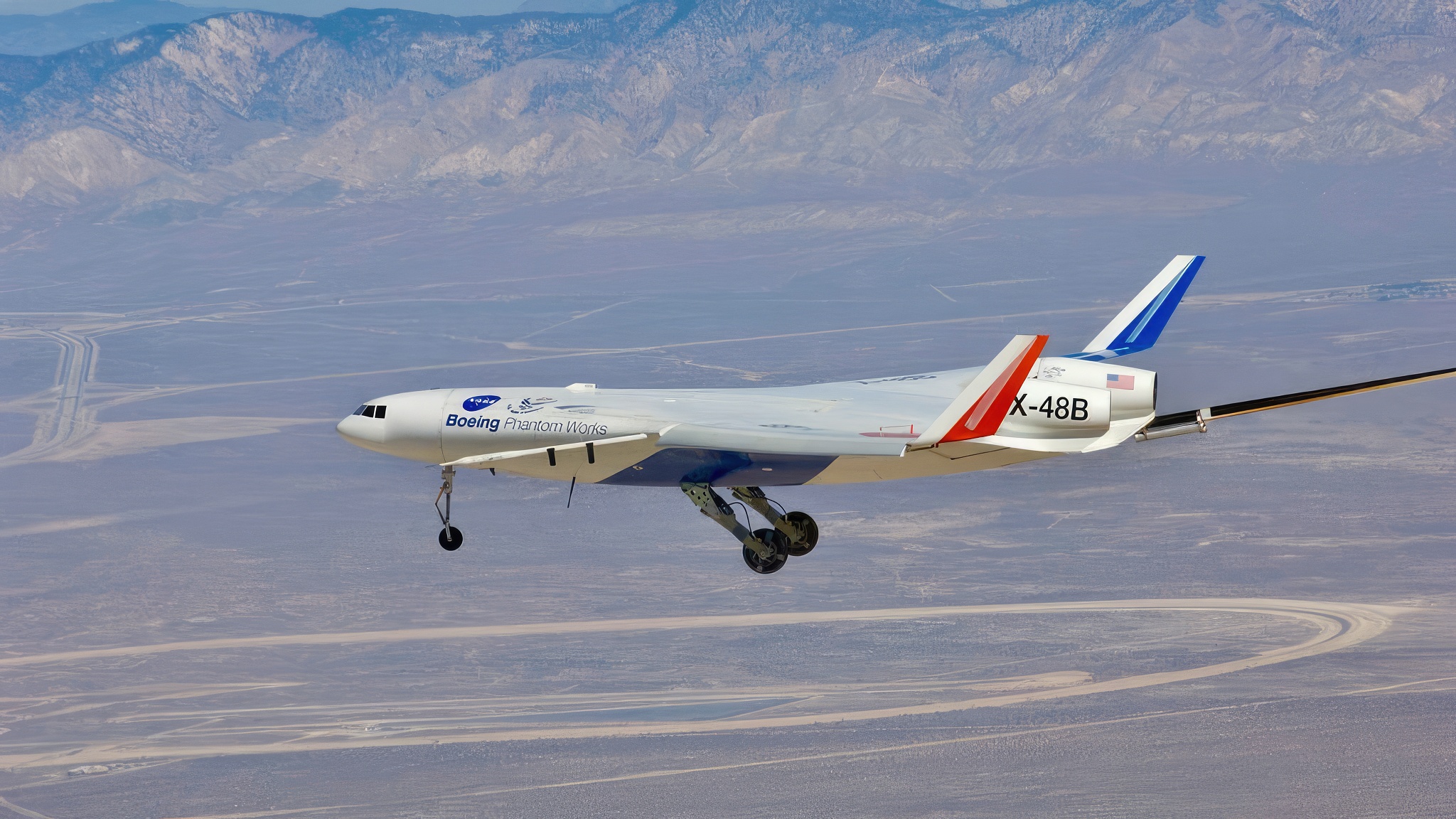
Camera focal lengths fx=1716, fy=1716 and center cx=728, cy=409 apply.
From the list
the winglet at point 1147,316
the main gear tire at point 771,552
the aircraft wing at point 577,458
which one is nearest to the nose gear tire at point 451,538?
the aircraft wing at point 577,458

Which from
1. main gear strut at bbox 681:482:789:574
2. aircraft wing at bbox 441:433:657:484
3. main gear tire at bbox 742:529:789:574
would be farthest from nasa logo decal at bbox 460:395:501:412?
main gear tire at bbox 742:529:789:574

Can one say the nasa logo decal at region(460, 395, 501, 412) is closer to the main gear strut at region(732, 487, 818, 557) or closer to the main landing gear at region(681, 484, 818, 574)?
the main landing gear at region(681, 484, 818, 574)

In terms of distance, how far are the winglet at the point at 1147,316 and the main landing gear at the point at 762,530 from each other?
13.3m

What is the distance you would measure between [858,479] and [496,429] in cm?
1130

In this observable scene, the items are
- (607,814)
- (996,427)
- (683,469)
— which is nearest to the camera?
(996,427)

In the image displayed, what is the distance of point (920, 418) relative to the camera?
52.8 metres

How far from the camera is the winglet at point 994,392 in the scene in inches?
1858

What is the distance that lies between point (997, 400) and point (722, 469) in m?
9.11

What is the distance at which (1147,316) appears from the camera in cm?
6097

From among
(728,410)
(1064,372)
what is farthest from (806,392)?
(1064,372)

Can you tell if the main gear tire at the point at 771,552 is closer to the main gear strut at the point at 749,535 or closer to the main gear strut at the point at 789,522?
the main gear strut at the point at 749,535

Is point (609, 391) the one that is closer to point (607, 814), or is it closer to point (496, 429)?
point (496, 429)

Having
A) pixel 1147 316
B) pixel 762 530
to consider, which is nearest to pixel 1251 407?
pixel 1147 316

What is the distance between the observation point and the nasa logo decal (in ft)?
176
